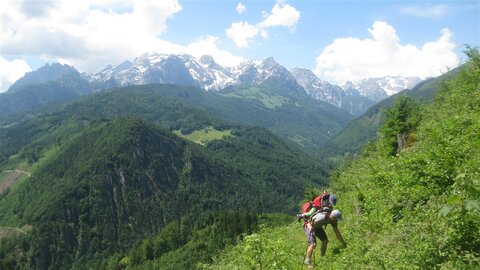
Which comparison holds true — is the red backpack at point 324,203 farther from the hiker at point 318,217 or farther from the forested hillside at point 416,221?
the forested hillside at point 416,221

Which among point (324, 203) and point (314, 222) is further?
point (324, 203)

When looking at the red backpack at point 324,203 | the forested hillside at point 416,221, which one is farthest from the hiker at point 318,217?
the forested hillside at point 416,221

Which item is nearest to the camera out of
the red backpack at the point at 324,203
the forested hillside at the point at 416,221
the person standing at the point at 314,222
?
the forested hillside at the point at 416,221

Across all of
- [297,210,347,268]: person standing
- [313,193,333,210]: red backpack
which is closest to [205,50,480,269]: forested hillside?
[297,210,347,268]: person standing

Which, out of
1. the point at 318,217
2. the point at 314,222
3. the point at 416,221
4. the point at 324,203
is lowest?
the point at 314,222

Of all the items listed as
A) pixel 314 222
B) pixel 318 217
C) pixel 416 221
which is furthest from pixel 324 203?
pixel 416 221

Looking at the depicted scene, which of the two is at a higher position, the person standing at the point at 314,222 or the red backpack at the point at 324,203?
the red backpack at the point at 324,203

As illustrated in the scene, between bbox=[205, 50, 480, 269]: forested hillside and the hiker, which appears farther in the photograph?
the hiker

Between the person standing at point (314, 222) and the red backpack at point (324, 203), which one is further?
the red backpack at point (324, 203)

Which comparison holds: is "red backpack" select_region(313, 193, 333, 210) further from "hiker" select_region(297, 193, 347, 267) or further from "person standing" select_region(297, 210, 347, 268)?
"person standing" select_region(297, 210, 347, 268)

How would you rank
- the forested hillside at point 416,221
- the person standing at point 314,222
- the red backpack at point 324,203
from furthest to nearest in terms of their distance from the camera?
the red backpack at point 324,203 → the person standing at point 314,222 → the forested hillside at point 416,221

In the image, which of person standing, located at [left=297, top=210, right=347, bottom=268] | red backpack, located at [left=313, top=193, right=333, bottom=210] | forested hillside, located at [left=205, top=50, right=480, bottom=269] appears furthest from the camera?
red backpack, located at [left=313, top=193, right=333, bottom=210]

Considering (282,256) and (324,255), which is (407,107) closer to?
(324,255)

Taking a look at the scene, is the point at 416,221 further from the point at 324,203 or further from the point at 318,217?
the point at 324,203
